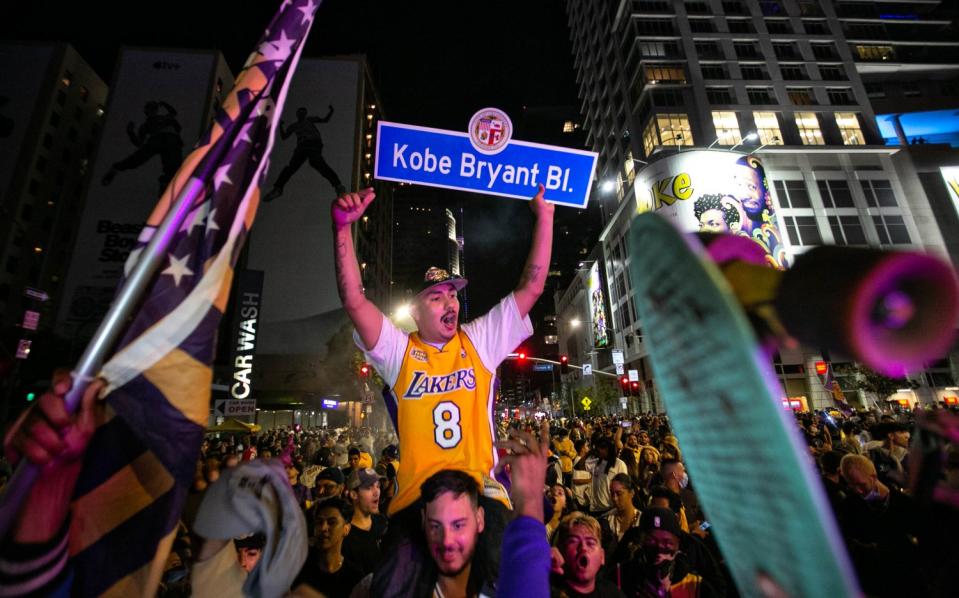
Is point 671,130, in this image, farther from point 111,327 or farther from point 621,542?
point 111,327

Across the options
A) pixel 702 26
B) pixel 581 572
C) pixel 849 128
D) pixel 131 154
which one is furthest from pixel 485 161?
pixel 849 128

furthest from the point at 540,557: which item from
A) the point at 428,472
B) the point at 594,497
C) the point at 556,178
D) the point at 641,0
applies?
the point at 641,0

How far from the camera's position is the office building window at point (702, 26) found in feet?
183

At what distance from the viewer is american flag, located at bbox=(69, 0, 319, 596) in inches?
64.6

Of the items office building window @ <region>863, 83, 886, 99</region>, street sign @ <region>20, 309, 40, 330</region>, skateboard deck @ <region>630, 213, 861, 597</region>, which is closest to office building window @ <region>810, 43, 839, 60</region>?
office building window @ <region>863, 83, 886, 99</region>

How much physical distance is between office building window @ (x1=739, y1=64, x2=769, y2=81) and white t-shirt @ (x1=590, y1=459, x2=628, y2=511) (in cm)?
6143

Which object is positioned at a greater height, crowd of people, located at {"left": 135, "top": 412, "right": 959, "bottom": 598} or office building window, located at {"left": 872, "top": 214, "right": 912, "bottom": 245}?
office building window, located at {"left": 872, "top": 214, "right": 912, "bottom": 245}

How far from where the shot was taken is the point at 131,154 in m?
51.0

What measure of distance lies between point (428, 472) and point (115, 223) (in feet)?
197


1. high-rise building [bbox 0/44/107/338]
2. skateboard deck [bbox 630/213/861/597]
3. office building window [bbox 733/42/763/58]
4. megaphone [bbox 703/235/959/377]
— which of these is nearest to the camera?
skateboard deck [bbox 630/213/861/597]

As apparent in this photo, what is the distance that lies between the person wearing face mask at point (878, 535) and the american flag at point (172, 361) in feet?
14.9

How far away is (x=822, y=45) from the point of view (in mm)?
56875

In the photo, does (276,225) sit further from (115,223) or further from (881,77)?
(881,77)

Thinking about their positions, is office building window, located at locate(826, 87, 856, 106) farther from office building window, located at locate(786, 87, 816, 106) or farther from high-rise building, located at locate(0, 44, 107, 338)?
high-rise building, located at locate(0, 44, 107, 338)
